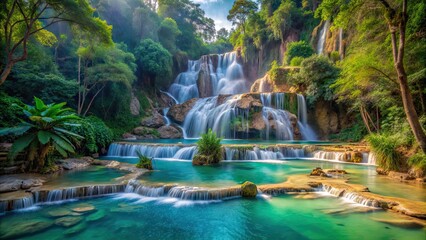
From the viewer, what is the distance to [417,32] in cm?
875

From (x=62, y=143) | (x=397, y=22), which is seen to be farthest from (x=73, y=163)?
(x=397, y=22)

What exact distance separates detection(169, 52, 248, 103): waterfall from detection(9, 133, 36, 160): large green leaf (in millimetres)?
23854

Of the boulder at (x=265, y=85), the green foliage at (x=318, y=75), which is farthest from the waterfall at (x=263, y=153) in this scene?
the boulder at (x=265, y=85)

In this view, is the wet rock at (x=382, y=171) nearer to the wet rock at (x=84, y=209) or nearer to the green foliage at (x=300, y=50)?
the wet rock at (x=84, y=209)

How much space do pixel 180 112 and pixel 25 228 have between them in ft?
66.5

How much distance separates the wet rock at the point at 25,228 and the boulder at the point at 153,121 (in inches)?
739

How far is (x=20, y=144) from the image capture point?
7.64m

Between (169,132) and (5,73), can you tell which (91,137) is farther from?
(169,132)

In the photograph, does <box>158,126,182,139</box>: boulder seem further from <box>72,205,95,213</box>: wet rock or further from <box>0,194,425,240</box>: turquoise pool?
<box>72,205,95,213</box>: wet rock

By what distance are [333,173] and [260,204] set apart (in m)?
4.40

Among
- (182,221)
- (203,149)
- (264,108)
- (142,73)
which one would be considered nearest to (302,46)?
(264,108)

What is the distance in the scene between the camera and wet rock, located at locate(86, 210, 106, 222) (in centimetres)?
521

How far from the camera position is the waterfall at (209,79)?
32.5 m

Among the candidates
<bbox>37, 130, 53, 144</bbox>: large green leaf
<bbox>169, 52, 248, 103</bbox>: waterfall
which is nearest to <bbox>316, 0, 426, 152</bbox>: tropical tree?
<bbox>37, 130, 53, 144</bbox>: large green leaf
